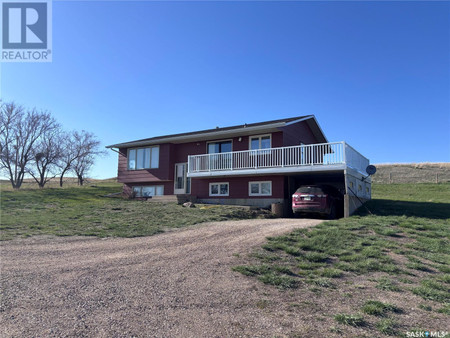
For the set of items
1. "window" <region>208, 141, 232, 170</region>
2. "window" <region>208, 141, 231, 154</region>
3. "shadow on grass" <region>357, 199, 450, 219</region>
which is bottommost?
"shadow on grass" <region>357, 199, 450, 219</region>

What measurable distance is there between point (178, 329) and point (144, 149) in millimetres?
20606

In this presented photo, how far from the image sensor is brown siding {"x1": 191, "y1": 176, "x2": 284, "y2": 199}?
56.6 feet

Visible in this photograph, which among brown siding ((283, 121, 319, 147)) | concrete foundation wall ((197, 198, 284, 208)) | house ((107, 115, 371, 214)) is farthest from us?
brown siding ((283, 121, 319, 147))

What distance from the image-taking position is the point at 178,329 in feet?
12.9

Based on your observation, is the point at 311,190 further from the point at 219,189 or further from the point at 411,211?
the point at 219,189

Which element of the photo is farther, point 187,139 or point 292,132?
point 187,139

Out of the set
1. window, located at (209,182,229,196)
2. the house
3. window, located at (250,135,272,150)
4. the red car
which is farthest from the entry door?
the red car

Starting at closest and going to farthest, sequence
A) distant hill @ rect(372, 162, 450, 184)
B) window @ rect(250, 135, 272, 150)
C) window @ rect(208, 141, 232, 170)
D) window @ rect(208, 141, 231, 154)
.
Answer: window @ rect(250, 135, 272, 150), window @ rect(208, 141, 232, 170), window @ rect(208, 141, 231, 154), distant hill @ rect(372, 162, 450, 184)

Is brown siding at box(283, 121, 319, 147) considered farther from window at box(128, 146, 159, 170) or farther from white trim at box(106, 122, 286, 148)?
window at box(128, 146, 159, 170)

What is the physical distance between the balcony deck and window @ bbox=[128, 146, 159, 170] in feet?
13.2

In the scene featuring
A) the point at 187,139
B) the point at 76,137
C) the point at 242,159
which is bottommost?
the point at 242,159

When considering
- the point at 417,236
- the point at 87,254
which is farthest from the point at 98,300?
the point at 417,236

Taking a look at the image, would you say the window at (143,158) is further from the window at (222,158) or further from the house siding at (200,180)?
the window at (222,158)

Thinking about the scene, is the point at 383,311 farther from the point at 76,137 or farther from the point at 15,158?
the point at 76,137
